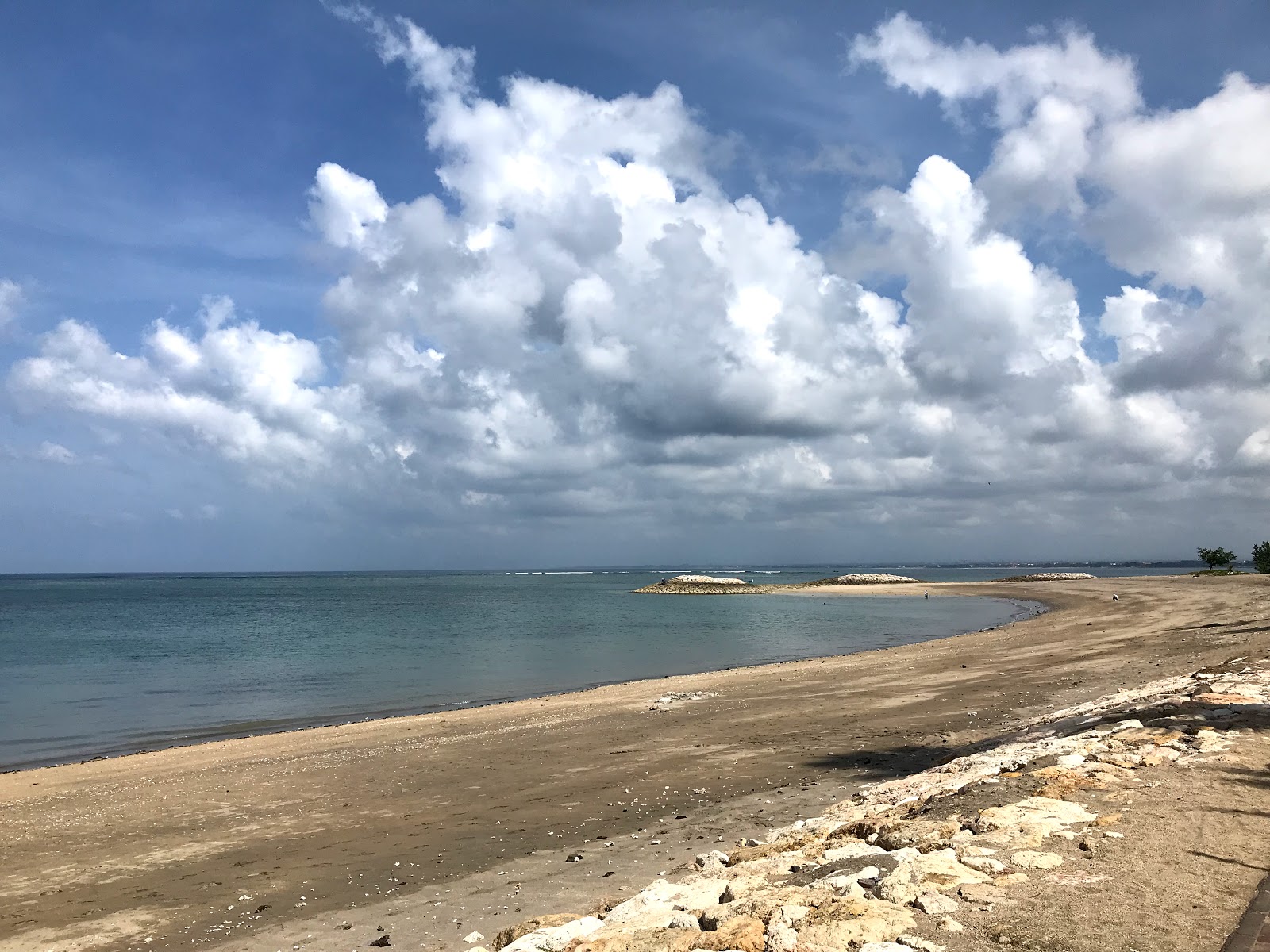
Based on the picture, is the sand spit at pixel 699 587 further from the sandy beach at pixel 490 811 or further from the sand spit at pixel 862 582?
the sandy beach at pixel 490 811

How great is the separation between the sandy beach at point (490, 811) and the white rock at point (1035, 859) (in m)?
0.68

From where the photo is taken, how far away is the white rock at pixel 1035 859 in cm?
668

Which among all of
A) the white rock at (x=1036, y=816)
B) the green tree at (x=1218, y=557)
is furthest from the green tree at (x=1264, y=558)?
the white rock at (x=1036, y=816)

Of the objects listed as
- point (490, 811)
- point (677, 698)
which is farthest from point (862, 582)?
point (490, 811)

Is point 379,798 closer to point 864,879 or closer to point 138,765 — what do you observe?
point 138,765

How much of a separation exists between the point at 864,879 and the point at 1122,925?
1893 mm

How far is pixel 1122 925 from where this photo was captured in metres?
5.57

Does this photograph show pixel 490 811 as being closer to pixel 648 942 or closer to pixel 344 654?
pixel 648 942

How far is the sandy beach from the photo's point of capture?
8.59m

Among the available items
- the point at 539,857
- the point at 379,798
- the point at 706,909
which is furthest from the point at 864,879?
the point at 379,798

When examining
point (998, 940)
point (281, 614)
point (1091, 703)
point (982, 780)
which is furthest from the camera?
point (281, 614)

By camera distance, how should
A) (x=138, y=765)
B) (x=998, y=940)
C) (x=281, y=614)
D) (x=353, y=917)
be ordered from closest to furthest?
(x=998, y=940), (x=353, y=917), (x=138, y=765), (x=281, y=614)

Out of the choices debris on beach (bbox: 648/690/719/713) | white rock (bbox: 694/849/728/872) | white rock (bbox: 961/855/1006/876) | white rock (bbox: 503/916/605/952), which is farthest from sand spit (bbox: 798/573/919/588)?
white rock (bbox: 503/916/605/952)

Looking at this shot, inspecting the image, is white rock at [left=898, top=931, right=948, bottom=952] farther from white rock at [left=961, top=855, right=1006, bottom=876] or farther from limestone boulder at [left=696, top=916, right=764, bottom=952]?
white rock at [left=961, top=855, right=1006, bottom=876]
